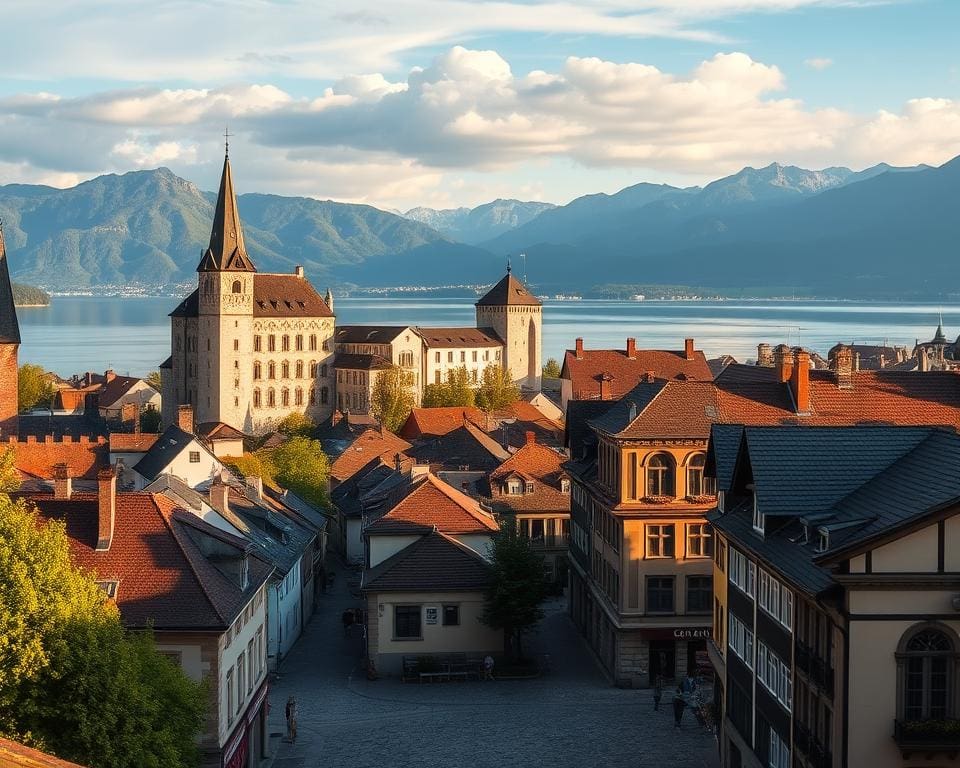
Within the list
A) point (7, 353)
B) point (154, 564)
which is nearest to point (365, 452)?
point (7, 353)

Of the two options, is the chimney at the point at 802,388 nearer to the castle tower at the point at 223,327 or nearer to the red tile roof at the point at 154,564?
the red tile roof at the point at 154,564

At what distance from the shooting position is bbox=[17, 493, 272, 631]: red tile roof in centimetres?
3092

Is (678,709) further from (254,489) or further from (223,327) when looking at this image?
(223,327)

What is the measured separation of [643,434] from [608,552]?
16.8 feet

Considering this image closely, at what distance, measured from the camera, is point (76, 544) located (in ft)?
106

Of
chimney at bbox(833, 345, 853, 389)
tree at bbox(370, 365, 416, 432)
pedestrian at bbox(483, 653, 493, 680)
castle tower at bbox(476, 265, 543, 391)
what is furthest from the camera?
castle tower at bbox(476, 265, 543, 391)

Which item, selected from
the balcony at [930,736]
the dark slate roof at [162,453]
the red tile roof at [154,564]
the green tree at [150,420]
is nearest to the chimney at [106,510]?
the red tile roof at [154,564]

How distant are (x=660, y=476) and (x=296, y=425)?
102910mm

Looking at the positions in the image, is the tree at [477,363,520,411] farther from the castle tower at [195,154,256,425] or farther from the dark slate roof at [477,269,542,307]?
the castle tower at [195,154,256,425]

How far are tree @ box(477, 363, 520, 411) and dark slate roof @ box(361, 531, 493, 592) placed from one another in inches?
3551

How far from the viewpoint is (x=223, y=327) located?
494ft

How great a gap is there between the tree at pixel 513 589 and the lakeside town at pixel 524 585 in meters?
0.09

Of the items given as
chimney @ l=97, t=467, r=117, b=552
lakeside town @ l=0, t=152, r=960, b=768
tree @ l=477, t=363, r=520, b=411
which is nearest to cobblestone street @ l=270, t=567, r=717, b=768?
lakeside town @ l=0, t=152, r=960, b=768

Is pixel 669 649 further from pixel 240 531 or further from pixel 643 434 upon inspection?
pixel 240 531
